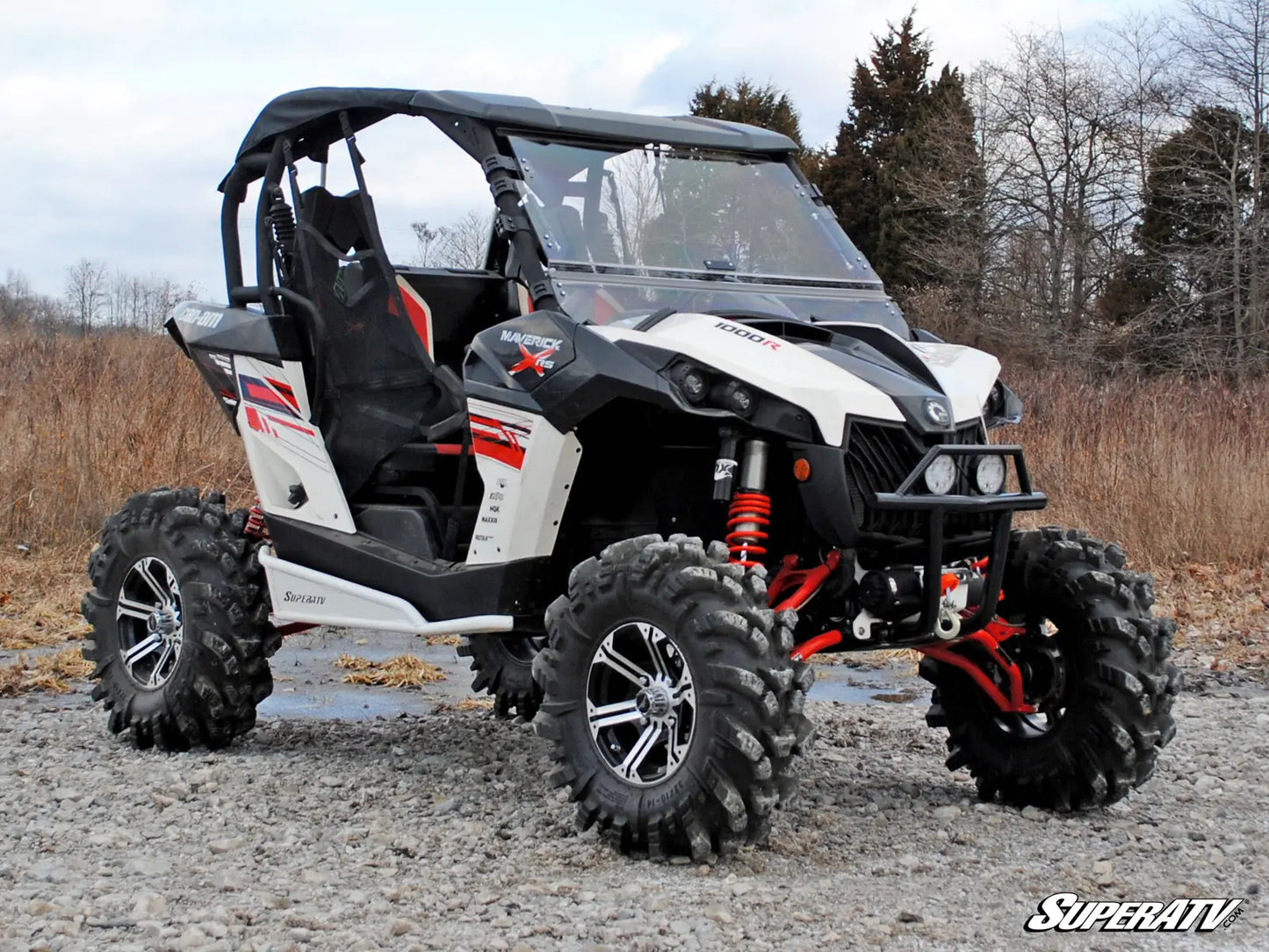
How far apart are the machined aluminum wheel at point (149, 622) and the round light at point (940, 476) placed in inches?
126

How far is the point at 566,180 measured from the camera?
219 inches

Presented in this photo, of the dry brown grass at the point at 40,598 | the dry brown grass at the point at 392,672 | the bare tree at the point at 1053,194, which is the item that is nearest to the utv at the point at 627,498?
the dry brown grass at the point at 392,672

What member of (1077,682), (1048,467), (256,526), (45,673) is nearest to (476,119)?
(256,526)

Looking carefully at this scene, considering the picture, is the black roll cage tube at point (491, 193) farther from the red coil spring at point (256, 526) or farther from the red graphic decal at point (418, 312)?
the red coil spring at point (256, 526)

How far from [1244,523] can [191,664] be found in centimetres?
818

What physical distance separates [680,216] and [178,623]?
2.62 metres

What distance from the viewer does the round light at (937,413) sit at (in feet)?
15.5

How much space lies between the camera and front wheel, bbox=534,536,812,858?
4340 mm

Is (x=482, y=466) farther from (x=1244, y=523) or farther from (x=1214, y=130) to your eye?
(x=1214, y=130)

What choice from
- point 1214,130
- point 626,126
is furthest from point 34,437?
point 1214,130

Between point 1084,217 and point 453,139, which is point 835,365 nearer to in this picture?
point 453,139

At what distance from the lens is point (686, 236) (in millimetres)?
5727

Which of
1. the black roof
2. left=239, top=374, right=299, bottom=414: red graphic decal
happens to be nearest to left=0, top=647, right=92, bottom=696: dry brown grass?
left=239, top=374, right=299, bottom=414: red graphic decal

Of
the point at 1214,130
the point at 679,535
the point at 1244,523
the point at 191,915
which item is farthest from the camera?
the point at 1214,130
